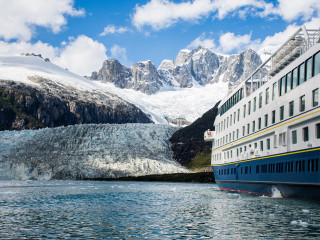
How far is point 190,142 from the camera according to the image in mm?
143125

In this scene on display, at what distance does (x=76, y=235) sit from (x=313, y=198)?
52.3 feet

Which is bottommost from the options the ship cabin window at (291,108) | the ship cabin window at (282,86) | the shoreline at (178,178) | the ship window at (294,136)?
the shoreline at (178,178)

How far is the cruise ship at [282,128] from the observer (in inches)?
958

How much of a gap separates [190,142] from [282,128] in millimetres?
115053

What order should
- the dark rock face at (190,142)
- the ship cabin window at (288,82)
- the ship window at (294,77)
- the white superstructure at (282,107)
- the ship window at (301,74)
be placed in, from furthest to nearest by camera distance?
the dark rock face at (190,142) < the ship cabin window at (288,82) < the ship window at (294,77) < the ship window at (301,74) < the white superstructure at (282,107)

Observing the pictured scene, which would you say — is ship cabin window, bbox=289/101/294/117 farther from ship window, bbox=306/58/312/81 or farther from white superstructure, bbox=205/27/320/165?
ship window, bbox=306/58/312/81

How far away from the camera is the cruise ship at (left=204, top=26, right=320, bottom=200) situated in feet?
79.8

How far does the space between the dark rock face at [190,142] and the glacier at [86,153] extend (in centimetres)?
348

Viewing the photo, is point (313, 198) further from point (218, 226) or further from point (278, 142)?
point (218, 226)

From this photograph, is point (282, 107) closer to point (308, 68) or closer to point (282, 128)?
point (282, 128)

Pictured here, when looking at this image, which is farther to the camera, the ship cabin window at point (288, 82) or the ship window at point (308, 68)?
the ship cabin window at point (288, 82)

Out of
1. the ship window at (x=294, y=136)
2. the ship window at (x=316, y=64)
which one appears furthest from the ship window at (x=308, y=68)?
the ship window at (x=294, y=136)

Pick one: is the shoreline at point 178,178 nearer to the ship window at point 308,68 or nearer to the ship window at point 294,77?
the ship window at point 294,77

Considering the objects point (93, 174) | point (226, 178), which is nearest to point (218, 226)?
point (226, 178)
